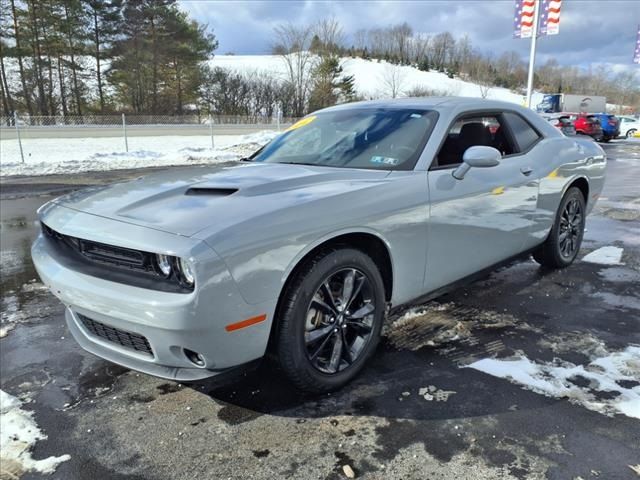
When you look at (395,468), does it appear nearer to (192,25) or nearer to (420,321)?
(420,321)

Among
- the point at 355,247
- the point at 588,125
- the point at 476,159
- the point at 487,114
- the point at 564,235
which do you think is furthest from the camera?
the point at 588,125

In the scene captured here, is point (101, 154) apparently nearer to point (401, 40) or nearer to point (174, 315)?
point (174, 315)

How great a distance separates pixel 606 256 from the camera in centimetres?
525

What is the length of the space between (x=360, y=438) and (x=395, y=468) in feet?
0.80

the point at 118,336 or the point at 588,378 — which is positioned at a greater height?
the point at 118,336

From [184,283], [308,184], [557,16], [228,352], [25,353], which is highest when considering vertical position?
[557,16]

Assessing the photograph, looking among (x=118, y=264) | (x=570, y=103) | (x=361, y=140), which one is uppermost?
(x=570, y=103)

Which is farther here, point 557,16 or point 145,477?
point 557,16

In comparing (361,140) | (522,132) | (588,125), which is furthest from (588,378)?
(588,125)

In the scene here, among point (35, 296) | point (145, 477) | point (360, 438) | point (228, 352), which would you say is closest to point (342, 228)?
point (228, 352)

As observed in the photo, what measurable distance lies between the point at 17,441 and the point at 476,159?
2872mm

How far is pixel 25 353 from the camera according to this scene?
3209 mm

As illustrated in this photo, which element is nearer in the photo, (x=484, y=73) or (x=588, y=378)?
(x=588, y=378)

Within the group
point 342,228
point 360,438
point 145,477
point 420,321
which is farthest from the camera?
point 420,321
